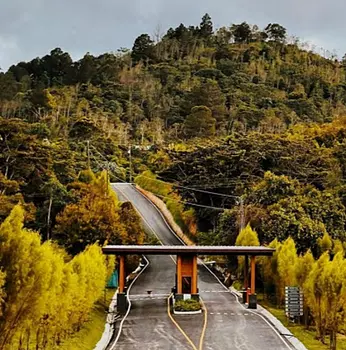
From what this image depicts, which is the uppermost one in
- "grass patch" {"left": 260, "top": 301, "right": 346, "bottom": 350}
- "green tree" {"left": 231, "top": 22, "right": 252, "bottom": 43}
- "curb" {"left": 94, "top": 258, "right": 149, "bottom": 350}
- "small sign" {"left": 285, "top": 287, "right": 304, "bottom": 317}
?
"green tree" {"left": 231, "top": 22, "right": 252, "bottom": 43}

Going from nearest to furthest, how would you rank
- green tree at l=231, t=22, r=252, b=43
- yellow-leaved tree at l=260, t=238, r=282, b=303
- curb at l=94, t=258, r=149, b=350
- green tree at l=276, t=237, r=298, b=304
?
curb at l=94, t=258, r=149, b=350
green tree at l=276, t=237, r=298, b=304
yellow-leaved tree at l=260, t=238, r=282, b=303
green tree at l=231, t=22, r=252, b=43

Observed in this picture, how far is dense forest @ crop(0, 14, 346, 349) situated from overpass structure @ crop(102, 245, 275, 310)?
2.41 meters

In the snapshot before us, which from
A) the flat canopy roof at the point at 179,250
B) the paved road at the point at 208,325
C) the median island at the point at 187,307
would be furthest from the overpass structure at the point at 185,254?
the median island at the point at 187,307

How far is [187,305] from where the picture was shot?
29.1m

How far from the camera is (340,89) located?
87.5 m

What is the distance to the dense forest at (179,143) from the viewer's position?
1407 inches

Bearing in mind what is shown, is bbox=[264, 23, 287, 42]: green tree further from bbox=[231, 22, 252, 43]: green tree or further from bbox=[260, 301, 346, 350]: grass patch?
bbox=[260, 301, 346, 350]: grass patch

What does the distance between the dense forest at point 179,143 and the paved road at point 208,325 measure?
257cm

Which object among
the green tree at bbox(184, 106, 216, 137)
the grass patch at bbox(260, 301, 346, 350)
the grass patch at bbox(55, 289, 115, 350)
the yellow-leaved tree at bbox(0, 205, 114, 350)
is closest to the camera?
the yellow-leaved tree at bbox(0, 205, 114, 350)

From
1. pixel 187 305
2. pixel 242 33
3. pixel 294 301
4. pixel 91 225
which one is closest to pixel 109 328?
pixel 187 305

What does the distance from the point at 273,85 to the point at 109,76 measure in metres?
22.1

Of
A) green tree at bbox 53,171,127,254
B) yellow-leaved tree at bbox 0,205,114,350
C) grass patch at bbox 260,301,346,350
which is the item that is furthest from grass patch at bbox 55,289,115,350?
grass patch at bbox 260,301,346,350

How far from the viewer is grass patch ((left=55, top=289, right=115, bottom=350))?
21.7m

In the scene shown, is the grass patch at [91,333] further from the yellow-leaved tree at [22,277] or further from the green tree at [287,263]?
the green tree at [287,263]
